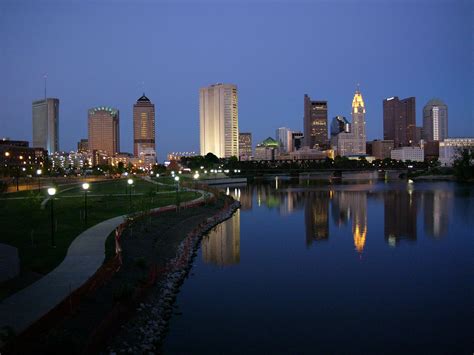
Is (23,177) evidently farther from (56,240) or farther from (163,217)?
(56,240)

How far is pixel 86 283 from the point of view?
1480 cm

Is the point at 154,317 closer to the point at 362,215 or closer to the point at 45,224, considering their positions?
the point at 45,224

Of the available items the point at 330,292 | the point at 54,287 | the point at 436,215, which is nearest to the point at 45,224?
the point at 54,287

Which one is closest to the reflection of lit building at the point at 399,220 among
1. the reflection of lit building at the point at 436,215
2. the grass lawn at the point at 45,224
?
the reflection of lit building at the point at 436,215

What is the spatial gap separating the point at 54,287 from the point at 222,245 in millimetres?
17494

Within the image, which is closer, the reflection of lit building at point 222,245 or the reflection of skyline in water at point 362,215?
the reflection of lit building at point 222,245

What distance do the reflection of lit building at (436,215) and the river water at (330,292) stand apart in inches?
15.5

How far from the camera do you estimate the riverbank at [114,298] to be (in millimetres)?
10672

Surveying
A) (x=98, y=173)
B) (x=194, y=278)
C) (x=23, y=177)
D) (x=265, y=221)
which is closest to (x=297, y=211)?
(x=265, y=221)

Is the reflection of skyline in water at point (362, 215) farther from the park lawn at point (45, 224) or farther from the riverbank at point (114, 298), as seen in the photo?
the park lawn at point (45, 224)

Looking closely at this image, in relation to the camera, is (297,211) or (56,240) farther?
(297,211)

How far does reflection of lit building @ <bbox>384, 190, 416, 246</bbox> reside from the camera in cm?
3422

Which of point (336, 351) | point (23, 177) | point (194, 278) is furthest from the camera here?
point (23, 177)

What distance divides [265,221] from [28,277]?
30.9m
